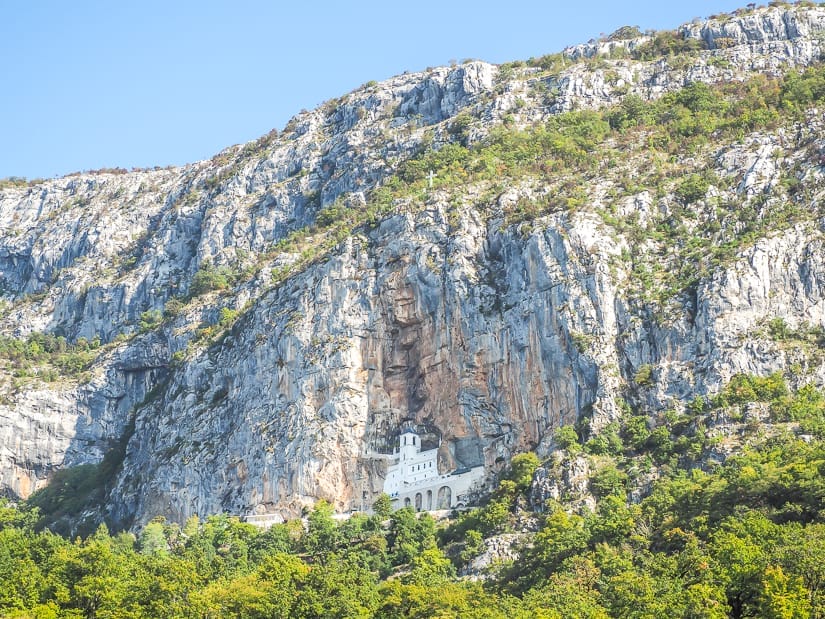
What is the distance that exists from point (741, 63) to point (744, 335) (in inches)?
1741

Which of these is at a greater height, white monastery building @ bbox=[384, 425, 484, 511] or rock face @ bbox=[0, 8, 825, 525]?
rock face @ bbox=[0, 8, 825, 525]

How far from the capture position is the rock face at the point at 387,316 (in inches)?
3590

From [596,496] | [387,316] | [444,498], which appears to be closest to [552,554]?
[596,496]

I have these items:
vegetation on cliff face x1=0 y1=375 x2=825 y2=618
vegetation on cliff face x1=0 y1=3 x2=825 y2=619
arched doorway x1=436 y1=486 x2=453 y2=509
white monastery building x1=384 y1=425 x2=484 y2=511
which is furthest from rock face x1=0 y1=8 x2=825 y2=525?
vegetation on cliff face x1=0 y1=375 x2=825 y2=618

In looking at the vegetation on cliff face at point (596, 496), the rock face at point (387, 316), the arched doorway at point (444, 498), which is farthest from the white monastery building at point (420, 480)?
the vegetation on cliff face at point (596, 496)

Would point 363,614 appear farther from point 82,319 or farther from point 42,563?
point 82,319

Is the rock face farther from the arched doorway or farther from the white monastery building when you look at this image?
the arched doorway

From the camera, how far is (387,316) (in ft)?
341

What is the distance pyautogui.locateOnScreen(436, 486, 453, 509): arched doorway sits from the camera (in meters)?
95.2

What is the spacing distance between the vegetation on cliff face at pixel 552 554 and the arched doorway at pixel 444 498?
502 centimetres

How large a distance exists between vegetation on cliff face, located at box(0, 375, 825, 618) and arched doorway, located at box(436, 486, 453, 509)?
5.02 meters

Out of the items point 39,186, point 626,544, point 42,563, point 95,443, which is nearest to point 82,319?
point 95,443

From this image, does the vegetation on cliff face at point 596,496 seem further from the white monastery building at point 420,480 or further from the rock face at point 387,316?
the white monastery building at point 420,480

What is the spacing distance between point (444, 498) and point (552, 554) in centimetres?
2128
